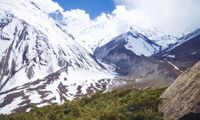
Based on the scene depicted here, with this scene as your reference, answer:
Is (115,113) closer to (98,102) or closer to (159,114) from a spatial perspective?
(159,114)

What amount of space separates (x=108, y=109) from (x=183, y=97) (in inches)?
237

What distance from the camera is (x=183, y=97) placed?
2955 centimetres

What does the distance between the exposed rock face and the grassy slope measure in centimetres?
74

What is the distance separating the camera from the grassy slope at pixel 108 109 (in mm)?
→ 30664

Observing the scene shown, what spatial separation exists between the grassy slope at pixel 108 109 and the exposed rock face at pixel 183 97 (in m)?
0.74

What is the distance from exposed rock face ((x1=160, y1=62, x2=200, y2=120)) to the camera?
2804 cm

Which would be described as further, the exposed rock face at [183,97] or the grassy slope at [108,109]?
the grassy slope at [108,109]

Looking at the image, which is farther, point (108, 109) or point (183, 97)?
point (108, 109)

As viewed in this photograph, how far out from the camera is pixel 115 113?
1209 inches

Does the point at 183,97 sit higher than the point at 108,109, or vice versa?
the point at 108,109

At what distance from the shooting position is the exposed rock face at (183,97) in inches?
1104

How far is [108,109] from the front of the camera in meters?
33.1

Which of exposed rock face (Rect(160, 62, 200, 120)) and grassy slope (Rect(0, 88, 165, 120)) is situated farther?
grassy slope (Rect(0, 88, 165, 120))

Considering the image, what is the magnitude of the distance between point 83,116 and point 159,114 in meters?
6.07
